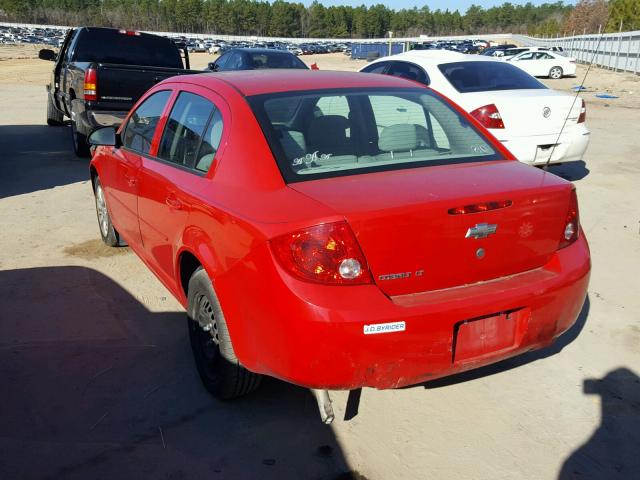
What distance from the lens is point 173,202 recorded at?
3.56m

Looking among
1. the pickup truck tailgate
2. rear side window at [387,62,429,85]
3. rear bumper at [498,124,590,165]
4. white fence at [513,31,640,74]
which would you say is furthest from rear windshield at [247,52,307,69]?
white fence at [513,31,640,74]

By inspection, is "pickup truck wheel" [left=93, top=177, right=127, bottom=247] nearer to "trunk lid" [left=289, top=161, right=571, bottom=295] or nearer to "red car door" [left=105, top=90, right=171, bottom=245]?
"red car door" [left=105, top=90, right=171, bottom=245]

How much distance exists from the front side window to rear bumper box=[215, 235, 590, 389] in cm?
173

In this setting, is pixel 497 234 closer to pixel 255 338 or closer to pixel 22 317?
pixel 255 338

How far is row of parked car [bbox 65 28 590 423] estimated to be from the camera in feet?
8.54

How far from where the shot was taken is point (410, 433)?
3143mm

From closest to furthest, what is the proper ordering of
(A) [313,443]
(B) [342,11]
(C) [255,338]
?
(C) [255,338], (A) [313,443], (B) [342,11]

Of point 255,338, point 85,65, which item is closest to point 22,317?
point 255,338

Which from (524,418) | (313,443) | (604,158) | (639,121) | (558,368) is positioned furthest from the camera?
(639,121)

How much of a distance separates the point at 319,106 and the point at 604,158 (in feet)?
28.0

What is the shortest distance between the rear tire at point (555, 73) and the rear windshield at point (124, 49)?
26939 millimetres

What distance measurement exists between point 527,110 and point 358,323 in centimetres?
581

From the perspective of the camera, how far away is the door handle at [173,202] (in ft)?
11.4

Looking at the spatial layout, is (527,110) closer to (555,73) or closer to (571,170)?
(571,170)
